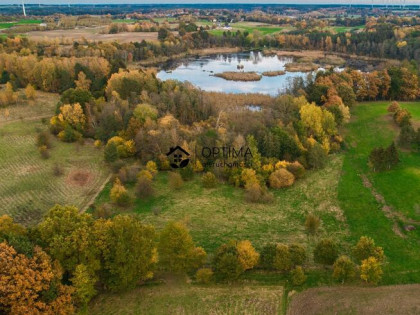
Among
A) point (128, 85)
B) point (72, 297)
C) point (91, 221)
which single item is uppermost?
point (128, 85)

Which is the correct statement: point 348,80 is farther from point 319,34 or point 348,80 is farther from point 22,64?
point 319,34

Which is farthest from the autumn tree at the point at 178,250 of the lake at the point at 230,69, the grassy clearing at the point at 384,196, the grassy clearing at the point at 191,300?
the lake at the point at 230,69

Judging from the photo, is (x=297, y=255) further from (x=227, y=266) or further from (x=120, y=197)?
(x=120, y=197)

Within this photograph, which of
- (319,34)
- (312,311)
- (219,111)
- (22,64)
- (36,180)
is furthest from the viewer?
(319,34)

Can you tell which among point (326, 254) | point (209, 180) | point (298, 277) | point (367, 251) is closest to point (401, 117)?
point (209, 180)

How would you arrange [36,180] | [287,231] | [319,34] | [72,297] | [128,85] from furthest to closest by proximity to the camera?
[319,34] → [128,85] → [36,180] → [287,231] → [72,297]

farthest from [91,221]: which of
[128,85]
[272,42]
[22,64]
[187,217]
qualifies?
[272,42]

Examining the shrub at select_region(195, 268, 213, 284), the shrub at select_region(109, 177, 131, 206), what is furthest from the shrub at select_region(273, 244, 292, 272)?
the shrub at select_region(109, 177, 131, 206)

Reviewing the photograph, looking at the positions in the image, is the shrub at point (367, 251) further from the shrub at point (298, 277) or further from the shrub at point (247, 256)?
the shrub at point (247, 256)
